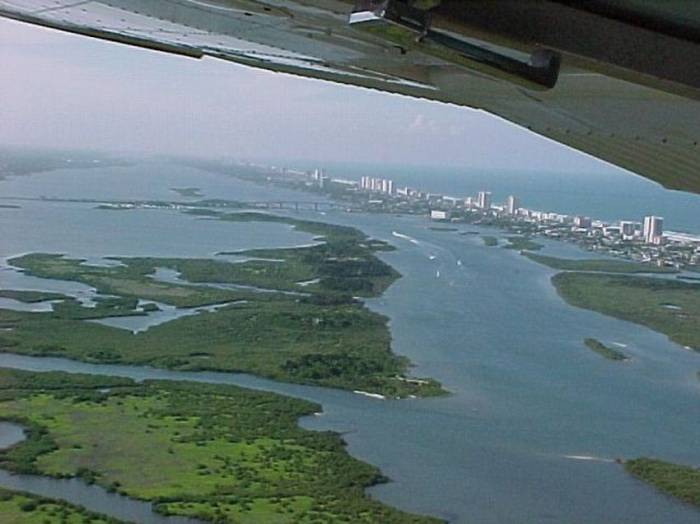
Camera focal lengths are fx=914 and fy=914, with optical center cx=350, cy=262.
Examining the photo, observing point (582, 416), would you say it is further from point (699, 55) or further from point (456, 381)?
point (699, 55)

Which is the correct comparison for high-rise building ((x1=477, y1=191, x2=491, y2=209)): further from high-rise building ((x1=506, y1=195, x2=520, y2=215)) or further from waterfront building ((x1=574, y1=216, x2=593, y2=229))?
waterfront building ((x1=574, y1=216, x2=593, y2=229))

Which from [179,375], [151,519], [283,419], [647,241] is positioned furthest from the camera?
[647,241]

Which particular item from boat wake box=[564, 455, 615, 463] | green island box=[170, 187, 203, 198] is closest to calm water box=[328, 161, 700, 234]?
green island box=[170, 187, 203, 198]

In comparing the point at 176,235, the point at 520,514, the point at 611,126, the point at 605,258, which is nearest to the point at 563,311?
the point at 605,258

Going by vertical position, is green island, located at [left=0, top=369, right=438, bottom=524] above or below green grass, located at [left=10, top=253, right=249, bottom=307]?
below

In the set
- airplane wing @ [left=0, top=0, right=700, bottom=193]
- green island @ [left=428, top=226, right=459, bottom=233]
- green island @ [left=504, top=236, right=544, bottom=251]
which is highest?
airplane wing @ [left=0, top=0, right=700, bottom=193]

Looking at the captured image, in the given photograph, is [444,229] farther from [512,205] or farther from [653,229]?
[653,229]
